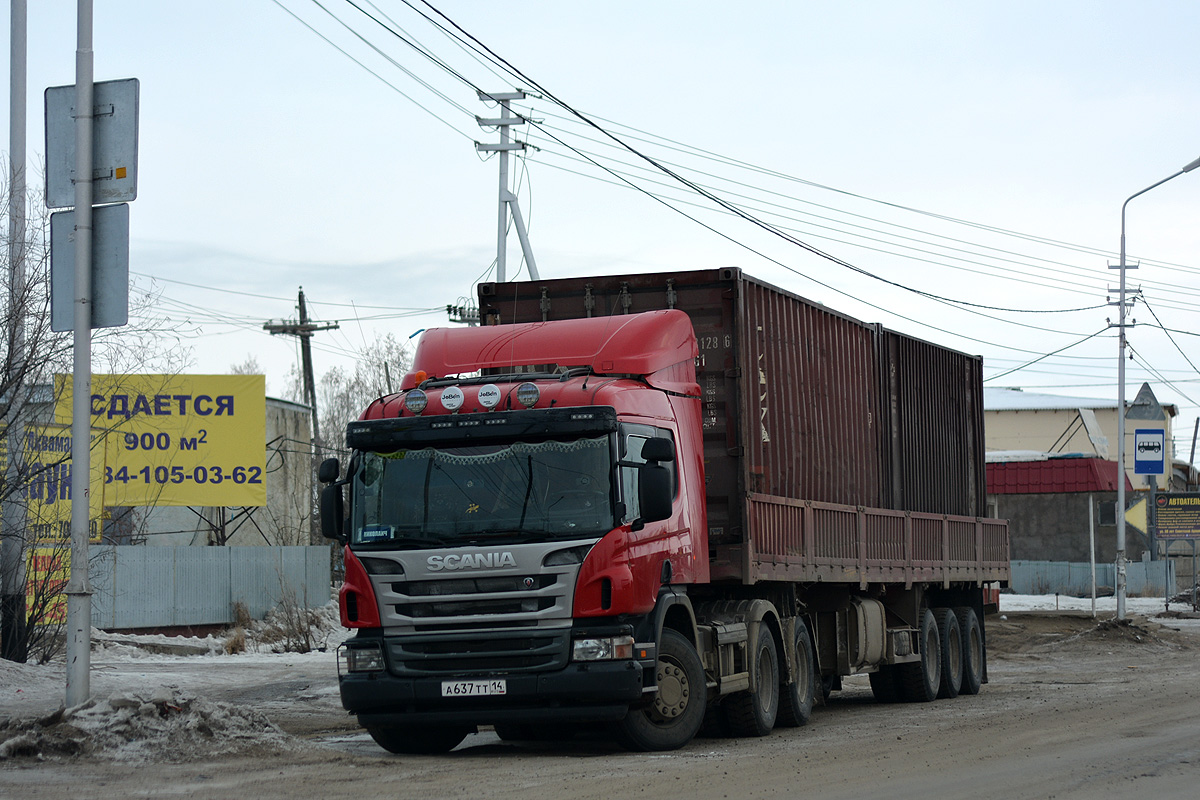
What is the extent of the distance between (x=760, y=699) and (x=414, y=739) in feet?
11.0

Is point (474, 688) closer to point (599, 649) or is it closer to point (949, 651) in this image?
point (599, 649)

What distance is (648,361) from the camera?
12.4m

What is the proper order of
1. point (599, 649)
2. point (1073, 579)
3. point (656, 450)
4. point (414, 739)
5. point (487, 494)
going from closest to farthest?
point (599, 649)
point (487, 494)
point (656, 450)
point (414, 739)
point (1073, 579)

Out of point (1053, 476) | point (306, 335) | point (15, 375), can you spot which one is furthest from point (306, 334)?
point (15, 375)

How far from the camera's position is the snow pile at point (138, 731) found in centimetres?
1059

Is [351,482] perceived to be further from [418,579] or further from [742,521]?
[742,521]

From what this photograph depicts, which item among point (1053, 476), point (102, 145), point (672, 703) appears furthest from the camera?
point (1053, 476)

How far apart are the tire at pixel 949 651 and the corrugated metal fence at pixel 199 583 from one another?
12.9 metres

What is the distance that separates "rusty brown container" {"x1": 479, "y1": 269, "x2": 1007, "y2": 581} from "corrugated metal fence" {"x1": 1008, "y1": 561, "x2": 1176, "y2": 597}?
127 feet

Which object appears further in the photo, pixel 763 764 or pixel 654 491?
pixel 654 491

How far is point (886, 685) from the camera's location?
18.8 m

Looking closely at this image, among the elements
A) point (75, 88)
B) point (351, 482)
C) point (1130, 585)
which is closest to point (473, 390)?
point (351, 482)

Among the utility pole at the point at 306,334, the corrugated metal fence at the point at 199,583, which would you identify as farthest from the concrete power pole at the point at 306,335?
the corrugated metal fence at the point at 199,583

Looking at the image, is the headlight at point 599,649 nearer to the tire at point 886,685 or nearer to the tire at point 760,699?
the tire at point 760,699
